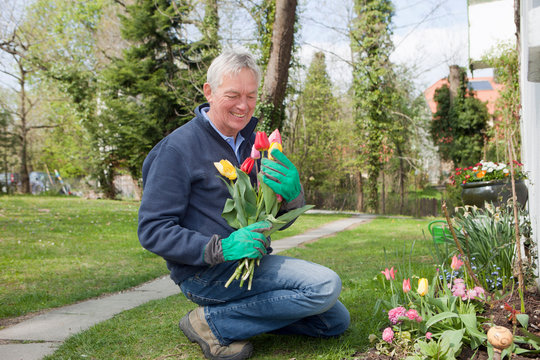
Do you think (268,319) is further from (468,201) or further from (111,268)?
(468,201)

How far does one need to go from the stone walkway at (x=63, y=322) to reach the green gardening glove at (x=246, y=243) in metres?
1.28

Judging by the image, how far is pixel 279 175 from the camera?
2189mm

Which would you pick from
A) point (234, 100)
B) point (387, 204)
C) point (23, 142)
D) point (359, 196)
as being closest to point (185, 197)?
point (234, 100)

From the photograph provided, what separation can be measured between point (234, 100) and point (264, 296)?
3.55ft

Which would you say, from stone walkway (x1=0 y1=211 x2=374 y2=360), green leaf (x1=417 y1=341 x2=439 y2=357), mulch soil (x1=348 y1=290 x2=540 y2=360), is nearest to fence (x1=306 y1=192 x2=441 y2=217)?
stone walkway (x1=0 y1=211 x2=374 y2=360)

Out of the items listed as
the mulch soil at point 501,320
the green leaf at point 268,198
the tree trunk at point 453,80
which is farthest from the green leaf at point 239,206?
the tree trunk at point 453,80

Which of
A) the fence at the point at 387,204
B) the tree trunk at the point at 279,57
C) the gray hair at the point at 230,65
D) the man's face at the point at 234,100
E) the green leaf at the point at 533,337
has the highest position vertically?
the tree trunk at the point at 279,57

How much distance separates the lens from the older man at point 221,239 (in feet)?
7.00

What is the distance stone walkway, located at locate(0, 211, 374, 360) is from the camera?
99.8 inches

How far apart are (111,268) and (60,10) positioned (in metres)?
25.3

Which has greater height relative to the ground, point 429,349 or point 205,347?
point 429,349

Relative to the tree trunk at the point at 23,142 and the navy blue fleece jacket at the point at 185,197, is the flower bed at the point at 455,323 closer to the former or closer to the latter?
the navy blue fleece jacket at the point at 185,197

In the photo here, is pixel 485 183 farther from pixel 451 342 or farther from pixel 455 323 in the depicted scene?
pixel 451 342

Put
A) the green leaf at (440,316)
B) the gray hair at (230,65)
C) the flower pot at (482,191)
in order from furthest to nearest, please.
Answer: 1. the flower pot at (482,191)
2. the gray hair at (230,65)
3. the green leaf at (440,316)
